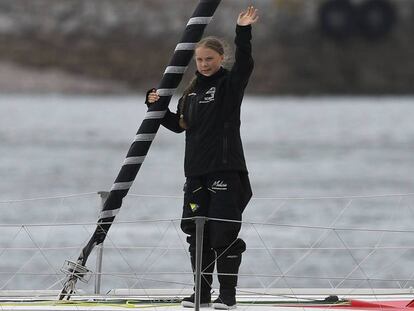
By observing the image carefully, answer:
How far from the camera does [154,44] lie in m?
88.2

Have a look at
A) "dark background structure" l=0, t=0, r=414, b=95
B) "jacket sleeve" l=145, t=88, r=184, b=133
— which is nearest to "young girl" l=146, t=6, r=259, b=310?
"jacket sleeve" l=145, t=88, r=184, b=133

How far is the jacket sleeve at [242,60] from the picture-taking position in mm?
8148

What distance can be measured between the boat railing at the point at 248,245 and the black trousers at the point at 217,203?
14.1 ft

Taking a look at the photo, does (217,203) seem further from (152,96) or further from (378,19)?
(378,19)

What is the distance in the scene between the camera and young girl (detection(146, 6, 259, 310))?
8.25 meters

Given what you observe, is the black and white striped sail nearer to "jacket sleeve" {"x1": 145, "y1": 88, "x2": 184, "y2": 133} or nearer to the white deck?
"jacket sleeve" {"x1": 145, "y1": 88, "x2": 184, "y2": 133}

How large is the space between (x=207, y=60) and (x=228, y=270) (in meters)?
1.26

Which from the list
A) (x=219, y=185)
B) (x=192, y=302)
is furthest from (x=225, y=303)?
(x=219, y=185)

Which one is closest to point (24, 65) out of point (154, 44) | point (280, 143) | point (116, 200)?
point (154, 44)

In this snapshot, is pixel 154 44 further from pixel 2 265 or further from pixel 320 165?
pixel 2 265

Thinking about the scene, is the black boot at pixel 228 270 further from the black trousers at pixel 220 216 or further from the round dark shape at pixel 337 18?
the round dark shape at pixel 337 18

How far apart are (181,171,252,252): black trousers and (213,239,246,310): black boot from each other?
0.12ft

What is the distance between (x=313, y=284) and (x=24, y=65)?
72.7 metres

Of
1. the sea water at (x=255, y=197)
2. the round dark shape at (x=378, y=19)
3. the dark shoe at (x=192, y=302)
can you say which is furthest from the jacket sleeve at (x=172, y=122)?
the round dark shape at (x=378, y=19)
